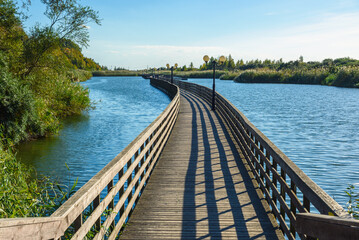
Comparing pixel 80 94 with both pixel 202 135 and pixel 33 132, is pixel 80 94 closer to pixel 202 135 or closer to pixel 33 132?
pixel 33 132

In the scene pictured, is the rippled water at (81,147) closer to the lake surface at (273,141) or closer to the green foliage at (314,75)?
the lake surface at (273,141)

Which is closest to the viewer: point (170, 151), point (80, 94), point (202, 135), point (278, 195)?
→ point (278, 195)

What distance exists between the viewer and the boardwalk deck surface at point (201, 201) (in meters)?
5.12

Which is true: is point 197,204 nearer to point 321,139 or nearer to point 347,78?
point 321,139

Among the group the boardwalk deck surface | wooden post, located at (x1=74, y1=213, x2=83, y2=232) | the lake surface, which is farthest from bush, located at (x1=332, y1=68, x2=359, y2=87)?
wooden post, located at (x1=74, y1=213, x2=83, y2=232)

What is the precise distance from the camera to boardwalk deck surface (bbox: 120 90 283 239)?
5.12m

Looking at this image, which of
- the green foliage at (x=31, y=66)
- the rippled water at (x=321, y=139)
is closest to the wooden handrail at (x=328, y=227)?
the rippled water at (x=321, y=139)

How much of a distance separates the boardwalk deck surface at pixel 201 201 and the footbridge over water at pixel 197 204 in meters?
0.01

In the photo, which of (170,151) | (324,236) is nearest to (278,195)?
(324,236)

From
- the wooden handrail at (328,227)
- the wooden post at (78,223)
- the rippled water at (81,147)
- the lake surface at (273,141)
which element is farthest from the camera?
the rippled water at (81,147)

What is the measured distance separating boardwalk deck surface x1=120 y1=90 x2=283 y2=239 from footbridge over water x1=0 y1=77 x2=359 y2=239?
0.01m

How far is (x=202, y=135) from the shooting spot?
13445 mm

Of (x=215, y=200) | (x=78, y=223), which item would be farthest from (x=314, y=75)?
(x=78, y=223)

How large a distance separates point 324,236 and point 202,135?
37.0 feet
